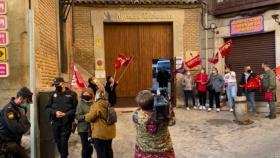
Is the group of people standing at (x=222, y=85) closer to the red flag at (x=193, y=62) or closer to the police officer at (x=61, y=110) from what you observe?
the red flag at (x=193, y=62)

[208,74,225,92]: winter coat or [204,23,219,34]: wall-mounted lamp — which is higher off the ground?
[204,23,219,34]: wall-mounted lamp

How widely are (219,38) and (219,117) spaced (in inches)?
145

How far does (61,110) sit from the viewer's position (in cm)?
887

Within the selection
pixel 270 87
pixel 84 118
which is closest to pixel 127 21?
pixel 270 87

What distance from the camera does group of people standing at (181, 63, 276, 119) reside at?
1431 cm

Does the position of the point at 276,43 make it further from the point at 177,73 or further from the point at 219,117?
the point at 177,73

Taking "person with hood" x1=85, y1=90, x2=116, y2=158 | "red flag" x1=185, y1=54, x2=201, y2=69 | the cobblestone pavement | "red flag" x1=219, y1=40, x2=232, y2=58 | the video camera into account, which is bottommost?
the cobblestone pavement

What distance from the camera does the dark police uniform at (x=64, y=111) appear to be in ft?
29.1

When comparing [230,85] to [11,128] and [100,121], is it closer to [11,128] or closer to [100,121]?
[100,121]

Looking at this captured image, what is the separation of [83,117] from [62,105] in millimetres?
578

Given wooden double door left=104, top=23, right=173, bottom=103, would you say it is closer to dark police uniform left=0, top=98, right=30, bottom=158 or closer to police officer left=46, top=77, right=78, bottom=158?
police officer left=46, top=77, right=78, bottom=158

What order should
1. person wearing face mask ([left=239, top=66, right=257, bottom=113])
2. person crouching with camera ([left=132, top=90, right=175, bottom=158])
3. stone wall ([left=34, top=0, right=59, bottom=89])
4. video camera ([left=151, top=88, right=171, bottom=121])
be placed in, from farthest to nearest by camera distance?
person wearing face mask ([left=239, top=66, right=257, bottom=113]) < stone wall ([left=34, top=0, right=59, bottom=89]) < person crouching with camera ([left=132, top=90, right=175, bottom=158]) < video camera ([left=151, top=88, right=171, bottom=121])

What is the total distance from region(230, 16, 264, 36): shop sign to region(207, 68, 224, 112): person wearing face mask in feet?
5.40

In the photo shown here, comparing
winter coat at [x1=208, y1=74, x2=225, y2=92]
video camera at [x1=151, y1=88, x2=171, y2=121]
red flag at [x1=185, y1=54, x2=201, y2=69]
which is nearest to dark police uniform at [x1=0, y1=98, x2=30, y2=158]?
video camera at [x1=151, y1=88, x2=171, y2=121]
